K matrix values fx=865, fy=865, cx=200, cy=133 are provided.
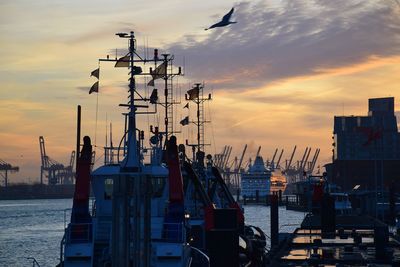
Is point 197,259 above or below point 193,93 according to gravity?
below

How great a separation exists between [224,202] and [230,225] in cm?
3929

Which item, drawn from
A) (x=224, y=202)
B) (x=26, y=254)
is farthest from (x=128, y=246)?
(x=26, y=254)

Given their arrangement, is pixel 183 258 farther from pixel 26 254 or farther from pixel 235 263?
pixel 26 254

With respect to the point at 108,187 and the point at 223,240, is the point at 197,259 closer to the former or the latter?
the point at 223,240

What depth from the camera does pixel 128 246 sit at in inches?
1177

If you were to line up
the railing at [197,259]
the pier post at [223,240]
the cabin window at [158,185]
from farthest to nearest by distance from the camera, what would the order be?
the cabin window at [158,185] → the railing at [197,259] → the pier post at [223,240]

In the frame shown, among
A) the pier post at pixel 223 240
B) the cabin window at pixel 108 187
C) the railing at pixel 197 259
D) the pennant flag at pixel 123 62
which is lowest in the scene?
the railing at pixel 197 259

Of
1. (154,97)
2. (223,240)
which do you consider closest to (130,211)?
(223,240)

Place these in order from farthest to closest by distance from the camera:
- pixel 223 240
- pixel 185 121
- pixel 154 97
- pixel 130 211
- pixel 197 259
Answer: pixel 185 121 → pixel 154 97 → pixel 197 259 → pixel 223 240 → pixel 130 211

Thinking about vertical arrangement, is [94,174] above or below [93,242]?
above

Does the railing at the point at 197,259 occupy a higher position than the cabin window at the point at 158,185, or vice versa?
the cabin window at the point at 158,185

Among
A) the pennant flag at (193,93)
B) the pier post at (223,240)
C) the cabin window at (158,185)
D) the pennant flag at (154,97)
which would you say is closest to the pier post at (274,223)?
the pennant flag at (193,93)

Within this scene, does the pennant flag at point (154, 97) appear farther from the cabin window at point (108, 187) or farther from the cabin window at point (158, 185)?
the cabin window at point (108, 187)

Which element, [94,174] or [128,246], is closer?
[128,246]
